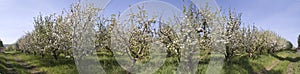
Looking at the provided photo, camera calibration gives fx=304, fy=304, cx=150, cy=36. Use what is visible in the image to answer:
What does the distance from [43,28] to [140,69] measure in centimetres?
1462

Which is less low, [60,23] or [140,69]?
[60,23]

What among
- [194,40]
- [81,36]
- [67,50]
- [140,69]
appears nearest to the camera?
[194,40]

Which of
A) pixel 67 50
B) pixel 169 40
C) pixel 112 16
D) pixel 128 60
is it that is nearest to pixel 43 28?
pixel 67 50

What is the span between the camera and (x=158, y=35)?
2031 cm

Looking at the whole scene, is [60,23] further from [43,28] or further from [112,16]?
[43,28]

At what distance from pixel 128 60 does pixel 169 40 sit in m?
2.93

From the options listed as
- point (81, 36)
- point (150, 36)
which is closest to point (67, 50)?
point (81, 36)

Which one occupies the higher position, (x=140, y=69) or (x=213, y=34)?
(x=213, y=34)

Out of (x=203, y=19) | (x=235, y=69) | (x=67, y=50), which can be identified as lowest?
(x=235, y=69)

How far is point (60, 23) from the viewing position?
2205 centimetres

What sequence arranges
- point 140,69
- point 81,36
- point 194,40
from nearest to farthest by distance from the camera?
1. point 194,40
2. point 140,69
3. point 81,36

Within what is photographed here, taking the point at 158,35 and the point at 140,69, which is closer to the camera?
the point at 140,69

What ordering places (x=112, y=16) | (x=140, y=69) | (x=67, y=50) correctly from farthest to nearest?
(x=67, y=50) → (x=112, y=16) → (x=140, y=69)

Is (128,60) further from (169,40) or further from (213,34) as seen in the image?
(213,34)
